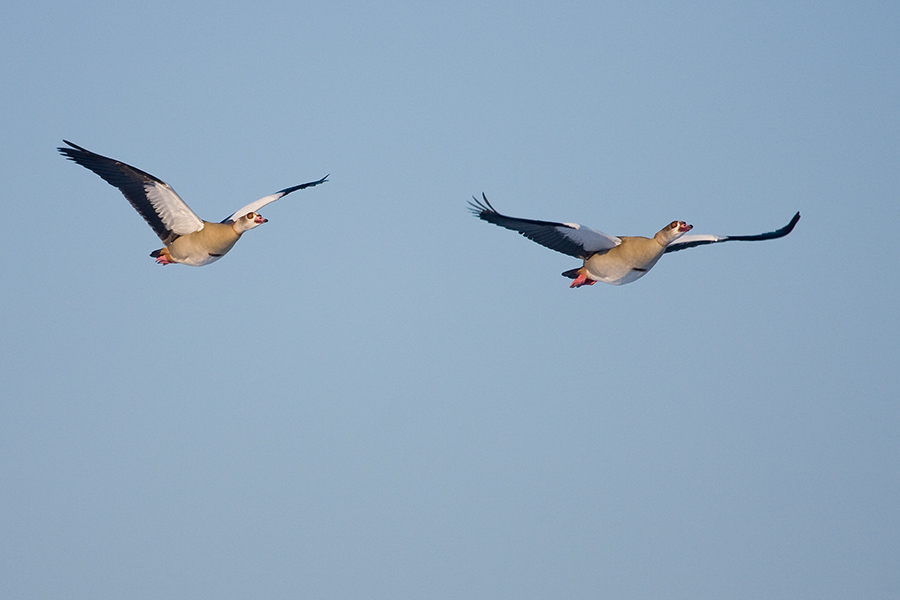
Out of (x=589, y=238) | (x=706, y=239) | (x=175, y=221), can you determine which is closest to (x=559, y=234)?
(x=589, y=238)

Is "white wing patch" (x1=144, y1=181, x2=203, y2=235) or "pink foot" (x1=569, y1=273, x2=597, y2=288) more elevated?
"white wing patch" (x1=144, y1=181, x2=203, y2=235)

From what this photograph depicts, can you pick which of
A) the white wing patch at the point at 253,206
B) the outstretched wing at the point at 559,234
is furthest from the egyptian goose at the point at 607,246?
the white wing patch at the point at 253,206

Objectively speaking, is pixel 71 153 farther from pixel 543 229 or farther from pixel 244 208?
pixel 543 229

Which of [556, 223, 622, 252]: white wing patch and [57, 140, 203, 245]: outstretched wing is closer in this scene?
[556, 223, 622, 252]: white wing patch

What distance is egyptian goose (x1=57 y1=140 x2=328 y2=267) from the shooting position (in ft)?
79.5

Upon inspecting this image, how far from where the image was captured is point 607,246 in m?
23.9

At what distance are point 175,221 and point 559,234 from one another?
27.6 ft

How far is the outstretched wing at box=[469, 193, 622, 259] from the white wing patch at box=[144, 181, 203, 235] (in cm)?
659

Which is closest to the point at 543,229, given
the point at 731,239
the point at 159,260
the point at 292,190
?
the point at 731,239

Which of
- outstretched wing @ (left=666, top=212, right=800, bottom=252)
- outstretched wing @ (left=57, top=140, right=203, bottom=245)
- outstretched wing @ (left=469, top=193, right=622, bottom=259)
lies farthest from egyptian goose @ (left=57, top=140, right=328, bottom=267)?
outstretched wing @ (left=666, top=212, right=800, bottom=252)

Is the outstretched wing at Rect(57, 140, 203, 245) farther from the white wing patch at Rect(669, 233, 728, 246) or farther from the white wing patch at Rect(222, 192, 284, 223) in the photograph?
the white wing patch at Rect(669, 233, 728, 246)

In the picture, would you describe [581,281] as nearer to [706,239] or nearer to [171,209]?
[706,239]

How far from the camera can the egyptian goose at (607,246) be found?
2319 cm

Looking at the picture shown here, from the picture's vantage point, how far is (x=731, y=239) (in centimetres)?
2473
